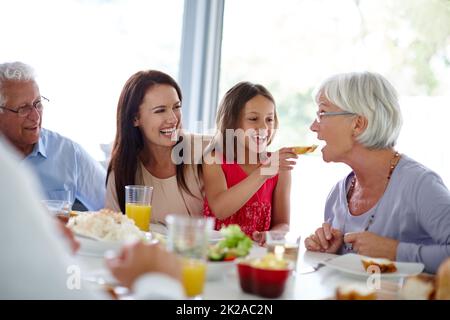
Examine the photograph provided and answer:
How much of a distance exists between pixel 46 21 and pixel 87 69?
0.41 meters

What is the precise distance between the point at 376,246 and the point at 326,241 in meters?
0.21

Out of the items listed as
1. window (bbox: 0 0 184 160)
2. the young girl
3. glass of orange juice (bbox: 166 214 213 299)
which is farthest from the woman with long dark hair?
glass of orange juice (bbox: 166 214 213 299)

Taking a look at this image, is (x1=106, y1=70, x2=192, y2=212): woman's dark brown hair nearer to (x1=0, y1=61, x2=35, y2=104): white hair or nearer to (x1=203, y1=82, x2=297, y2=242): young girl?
(x1=203, y1=82, x2=297, y2=242): young girl

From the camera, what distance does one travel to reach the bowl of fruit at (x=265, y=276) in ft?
4.58

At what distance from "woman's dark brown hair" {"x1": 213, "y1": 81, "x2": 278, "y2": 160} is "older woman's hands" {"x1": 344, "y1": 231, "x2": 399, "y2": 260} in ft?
3.66

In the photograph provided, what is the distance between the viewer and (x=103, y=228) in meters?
1.76

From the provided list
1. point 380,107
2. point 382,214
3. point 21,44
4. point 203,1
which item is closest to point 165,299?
point 382,214

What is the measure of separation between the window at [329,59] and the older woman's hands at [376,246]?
2.12 m

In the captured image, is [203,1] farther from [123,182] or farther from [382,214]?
[382,214]


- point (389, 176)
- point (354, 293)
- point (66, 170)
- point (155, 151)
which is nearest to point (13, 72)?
point (66, 170)

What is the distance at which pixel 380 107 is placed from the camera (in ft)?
7.63

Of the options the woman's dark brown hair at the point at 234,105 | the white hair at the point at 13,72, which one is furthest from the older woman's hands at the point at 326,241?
the white hair at the point at 13,72

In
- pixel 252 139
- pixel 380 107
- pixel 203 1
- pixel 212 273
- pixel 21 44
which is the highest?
pixel 203 1

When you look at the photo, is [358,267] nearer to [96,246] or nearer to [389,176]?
[389,176]
